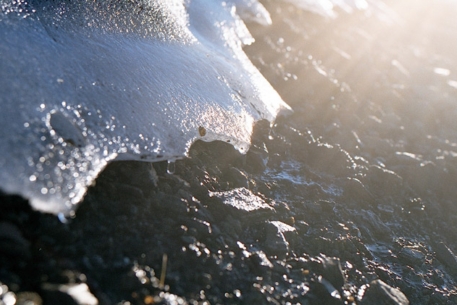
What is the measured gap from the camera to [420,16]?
8.95 metres

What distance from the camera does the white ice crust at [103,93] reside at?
46.0 inches

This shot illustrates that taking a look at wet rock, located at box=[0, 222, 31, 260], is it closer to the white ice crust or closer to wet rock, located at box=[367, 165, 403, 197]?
the white ice crust

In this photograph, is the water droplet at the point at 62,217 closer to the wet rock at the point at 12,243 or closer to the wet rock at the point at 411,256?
the wet rock at the point at 12,243

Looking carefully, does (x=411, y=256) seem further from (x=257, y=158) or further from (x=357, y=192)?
(x=257, y=158)

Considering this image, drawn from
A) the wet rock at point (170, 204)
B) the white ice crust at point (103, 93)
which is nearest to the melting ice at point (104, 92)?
the white ice crust at point (103, 93)

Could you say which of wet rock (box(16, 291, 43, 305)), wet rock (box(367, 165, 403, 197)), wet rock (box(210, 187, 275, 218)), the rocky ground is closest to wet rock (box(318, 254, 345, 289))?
the rocky ground

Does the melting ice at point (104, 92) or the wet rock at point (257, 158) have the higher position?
the melting ice at point (104, 92)

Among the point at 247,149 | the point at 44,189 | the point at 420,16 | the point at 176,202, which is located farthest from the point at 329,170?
the point at 420,16

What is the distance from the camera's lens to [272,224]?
4.92 ft

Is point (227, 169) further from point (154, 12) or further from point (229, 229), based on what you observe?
point (154, 12)

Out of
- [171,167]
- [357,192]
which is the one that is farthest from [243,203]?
[357,192]

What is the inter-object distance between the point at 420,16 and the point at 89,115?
925 cm

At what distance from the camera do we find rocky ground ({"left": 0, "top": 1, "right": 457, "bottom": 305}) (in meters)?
1.10

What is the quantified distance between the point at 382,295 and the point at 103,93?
3.89 feet
